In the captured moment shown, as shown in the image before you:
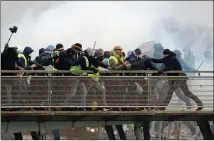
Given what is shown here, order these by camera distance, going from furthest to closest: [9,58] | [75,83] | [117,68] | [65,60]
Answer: [117,68] → [75,83] → [65,60] → [9,58]

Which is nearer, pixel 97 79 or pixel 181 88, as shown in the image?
pixel 97 79

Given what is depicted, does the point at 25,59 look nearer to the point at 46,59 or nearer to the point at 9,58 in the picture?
the point at 46,59

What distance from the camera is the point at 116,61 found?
18.4 m

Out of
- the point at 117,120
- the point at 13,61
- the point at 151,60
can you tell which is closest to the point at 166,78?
the point at 151,60

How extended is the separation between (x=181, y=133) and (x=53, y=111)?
25499 mm

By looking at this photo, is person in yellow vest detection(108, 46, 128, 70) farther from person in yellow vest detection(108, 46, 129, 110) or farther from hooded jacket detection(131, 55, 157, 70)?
hooded jacket detection(131, 55, 157, 70)

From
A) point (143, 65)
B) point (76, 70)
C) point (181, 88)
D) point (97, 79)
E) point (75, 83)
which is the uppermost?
point (143, 65)

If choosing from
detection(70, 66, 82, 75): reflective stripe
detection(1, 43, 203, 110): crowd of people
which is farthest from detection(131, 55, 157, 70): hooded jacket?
detection(70, 66, 82, 75): reflective stripe

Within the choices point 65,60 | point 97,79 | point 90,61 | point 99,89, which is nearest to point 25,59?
point 65,60

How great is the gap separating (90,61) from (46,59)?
4.52 ft

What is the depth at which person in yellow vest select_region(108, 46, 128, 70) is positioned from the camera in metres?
18.4

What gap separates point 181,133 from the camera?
139 feet

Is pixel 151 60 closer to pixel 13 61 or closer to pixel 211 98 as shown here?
pixel 211 98

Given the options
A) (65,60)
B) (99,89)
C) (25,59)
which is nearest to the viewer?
(65,60)
